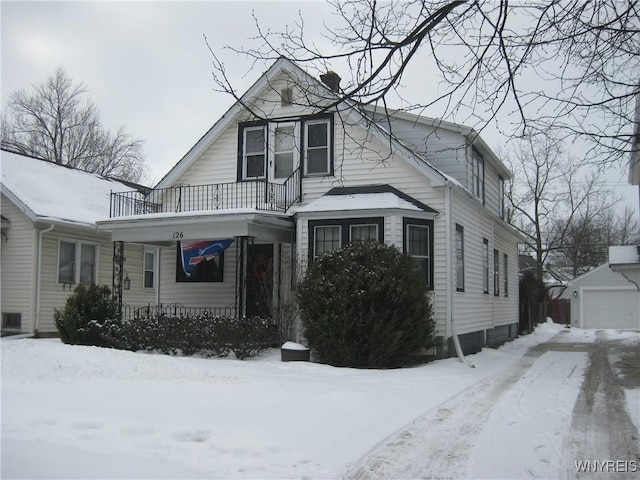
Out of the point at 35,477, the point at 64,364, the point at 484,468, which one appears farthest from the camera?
the point at 64,364

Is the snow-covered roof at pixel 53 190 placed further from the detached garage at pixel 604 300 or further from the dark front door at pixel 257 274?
the detached garage at pixel 604 300

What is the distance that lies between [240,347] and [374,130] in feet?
18.7

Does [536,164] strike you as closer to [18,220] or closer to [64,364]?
[18,220]

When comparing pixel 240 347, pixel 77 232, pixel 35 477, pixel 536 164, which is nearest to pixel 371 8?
pixel 35 477

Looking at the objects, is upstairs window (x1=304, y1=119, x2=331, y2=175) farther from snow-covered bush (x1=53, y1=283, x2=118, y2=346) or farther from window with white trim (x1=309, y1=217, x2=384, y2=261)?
snow-covered bush (x1=53, y1=283, x2=118, y2=346)

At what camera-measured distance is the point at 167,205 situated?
16859 mm

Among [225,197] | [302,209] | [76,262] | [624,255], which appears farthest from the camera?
[624,255]

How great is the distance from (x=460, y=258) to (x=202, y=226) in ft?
20.4

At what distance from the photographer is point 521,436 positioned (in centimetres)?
680

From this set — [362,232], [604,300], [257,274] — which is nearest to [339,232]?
[362,232]

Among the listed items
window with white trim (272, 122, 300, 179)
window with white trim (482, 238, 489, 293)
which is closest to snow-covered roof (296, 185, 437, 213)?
window with white trim (272, 122, 300, 179)

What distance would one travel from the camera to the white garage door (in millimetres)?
33750

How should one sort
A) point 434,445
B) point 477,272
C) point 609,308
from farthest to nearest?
point 609,308, point 477,272, point 434,445

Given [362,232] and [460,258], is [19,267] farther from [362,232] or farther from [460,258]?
[460,258]
